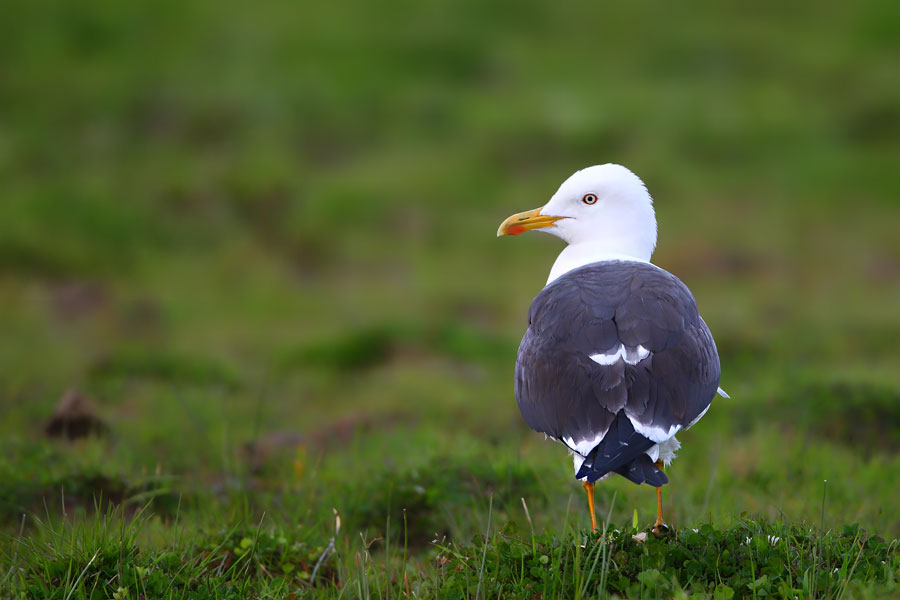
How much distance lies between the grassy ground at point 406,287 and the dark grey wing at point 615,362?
0.45m

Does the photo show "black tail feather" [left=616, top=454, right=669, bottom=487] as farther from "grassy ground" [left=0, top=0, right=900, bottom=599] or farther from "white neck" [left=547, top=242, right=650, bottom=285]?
"white neck" [left=547, top=242, right=650, bottom=285]

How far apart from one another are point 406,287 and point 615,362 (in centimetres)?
855

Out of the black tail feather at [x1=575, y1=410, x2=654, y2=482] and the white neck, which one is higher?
the white neck

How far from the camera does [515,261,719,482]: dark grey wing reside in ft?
12.3

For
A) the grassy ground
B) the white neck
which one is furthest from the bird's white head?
the grassy ground

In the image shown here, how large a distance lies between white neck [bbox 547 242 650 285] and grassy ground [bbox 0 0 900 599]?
1.13m

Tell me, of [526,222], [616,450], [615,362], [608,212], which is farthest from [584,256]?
[616,450]

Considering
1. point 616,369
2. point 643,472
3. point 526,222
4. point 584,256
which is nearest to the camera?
point 643,472

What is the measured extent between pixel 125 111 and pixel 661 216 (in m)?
8.43

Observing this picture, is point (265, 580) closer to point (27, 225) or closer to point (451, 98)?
point (27, 225)

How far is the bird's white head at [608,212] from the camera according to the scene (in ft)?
16.6

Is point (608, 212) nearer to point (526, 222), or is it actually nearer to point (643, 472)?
point (526, 222)

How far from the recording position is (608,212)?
5.09m

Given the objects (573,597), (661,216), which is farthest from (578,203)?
(661,216)
